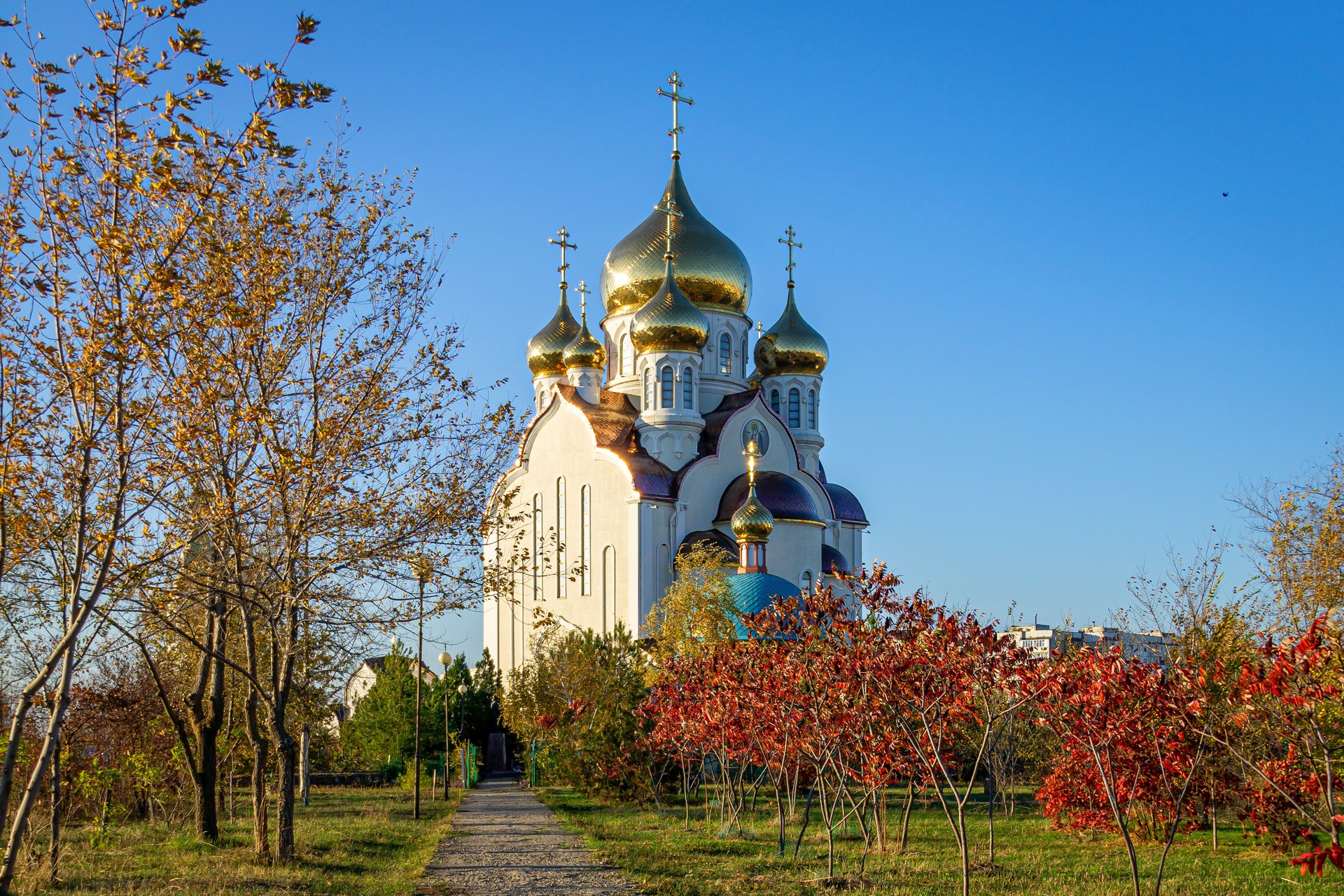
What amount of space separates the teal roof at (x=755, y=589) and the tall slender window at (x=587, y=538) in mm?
5846

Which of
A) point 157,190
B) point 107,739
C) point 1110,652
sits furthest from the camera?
point 107,739

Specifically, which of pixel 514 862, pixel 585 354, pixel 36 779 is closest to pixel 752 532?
pixel 585 354

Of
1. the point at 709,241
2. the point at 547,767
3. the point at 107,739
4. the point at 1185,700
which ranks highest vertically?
the point at 709,241

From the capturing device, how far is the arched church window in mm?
34719

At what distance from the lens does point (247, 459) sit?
1065 cm

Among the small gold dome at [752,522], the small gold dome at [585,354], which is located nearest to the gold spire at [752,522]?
the small gold dome at [752,522]

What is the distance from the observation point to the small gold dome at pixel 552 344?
41844mm

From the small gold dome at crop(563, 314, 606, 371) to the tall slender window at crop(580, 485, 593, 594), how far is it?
607 centimetres

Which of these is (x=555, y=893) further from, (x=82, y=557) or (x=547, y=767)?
(x=547, y=767)

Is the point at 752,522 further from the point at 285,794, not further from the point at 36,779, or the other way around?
the point at 36,779

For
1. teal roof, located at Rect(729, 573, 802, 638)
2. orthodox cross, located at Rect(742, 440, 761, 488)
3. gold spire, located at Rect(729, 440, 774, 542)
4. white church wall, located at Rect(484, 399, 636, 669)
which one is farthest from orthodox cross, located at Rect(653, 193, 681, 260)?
teal roof, located at Rect(729, 573, 802, 638)

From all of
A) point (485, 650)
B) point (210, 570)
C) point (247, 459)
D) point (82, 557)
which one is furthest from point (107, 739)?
point (485, 650)

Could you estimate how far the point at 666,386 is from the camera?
34812mm

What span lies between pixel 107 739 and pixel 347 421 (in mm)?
9911
